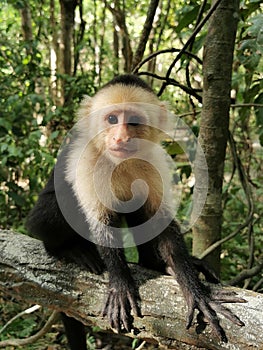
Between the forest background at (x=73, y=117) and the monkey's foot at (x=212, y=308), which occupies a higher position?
the forest background at (x=73, y=117)

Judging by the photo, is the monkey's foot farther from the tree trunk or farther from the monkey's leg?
the tree trunk

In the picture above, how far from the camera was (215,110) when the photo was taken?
Answer: 7.32 ft

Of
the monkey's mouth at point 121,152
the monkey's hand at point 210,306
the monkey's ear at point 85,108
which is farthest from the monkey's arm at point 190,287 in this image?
the monkey's ear at point 85,108

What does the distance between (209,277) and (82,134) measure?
1.07m

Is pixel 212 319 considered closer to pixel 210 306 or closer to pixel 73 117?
pixel 210 306

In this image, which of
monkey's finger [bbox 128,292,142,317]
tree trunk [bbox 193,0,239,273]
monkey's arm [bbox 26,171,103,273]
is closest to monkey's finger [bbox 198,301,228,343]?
monkey's finger [bbox 128,292,142,317]

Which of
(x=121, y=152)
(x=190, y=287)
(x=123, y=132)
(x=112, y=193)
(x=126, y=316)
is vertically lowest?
(x=126, y=316)

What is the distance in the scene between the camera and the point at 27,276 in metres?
2.02

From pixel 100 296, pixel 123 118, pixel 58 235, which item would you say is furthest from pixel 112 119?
pixel 100 296

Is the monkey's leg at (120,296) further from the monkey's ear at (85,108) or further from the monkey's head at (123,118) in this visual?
the monkey's ear at (85,108)

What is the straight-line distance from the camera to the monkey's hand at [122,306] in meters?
1.77

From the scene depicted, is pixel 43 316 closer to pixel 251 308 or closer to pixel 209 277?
pixel 209 277

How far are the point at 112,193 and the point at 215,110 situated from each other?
723 mm

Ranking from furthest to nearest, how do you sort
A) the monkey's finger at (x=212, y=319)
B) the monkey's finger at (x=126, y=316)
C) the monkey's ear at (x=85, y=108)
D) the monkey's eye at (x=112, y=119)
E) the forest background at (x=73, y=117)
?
the forest background at (x=73, y=117)
the monkey's ear at (x=85, y=108)
the monkey's eye at (x=112, y=119)
the monkey's finger at (x=126, y=316)
the monkey's finger at (x=212, y=319)
